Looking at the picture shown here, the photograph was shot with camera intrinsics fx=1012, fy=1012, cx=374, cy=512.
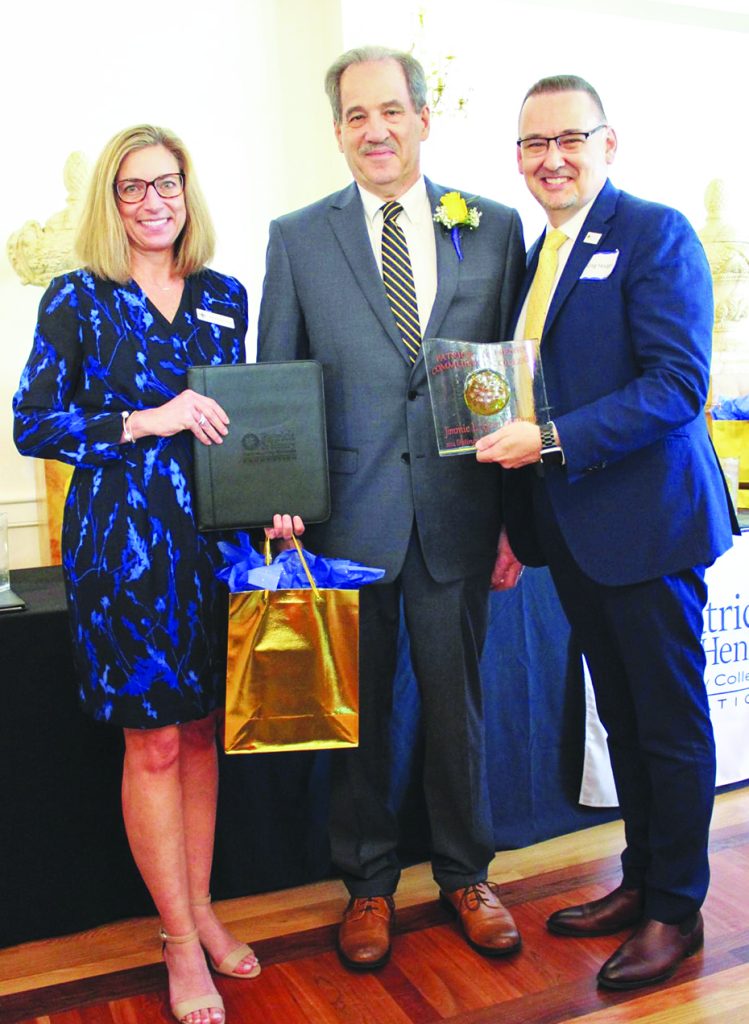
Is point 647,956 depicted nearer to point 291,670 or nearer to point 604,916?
point 604,916

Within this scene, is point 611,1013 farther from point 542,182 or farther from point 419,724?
point 542,182

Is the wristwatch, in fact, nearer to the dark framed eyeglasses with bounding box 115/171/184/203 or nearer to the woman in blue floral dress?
the woman in blue floral dress

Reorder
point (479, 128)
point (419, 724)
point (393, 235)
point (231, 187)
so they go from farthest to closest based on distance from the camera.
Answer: point (479, 128) → point (231, 187) → point (419, 724) → point (393, 235)

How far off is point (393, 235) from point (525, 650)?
1125mm

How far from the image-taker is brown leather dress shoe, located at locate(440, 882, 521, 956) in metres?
2.08

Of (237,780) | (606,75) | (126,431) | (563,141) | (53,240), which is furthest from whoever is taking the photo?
(606,75)

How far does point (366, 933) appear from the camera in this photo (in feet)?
6.86

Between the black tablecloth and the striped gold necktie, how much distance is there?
2.73 ft

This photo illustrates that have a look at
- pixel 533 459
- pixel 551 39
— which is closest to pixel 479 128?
pixel 551 39

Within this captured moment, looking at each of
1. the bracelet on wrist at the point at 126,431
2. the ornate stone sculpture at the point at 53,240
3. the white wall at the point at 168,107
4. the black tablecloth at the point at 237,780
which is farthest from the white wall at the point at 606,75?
the bracelet on wrist at the point at 126,431

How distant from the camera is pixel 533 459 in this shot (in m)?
1.87

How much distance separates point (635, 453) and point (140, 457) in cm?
92

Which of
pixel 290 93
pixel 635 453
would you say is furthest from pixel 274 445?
pixel 290 93

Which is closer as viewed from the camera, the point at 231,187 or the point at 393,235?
the point at 393,235
